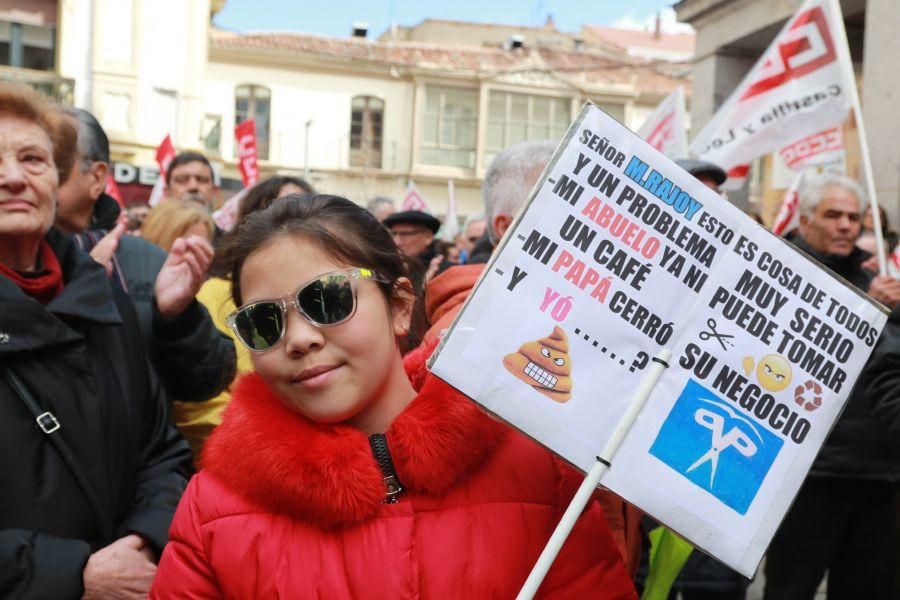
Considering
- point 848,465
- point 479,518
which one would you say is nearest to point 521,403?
point 479,518

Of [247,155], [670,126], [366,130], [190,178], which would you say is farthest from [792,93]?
[366,130]

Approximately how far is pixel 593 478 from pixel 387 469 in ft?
1.23

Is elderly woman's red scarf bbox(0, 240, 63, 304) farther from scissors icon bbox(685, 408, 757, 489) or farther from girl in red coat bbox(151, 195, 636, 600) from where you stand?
scissors icon bbox(685, 408, 757, 489)

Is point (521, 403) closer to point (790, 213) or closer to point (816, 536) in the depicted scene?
point (816, 536)

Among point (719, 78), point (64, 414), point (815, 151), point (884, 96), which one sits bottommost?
point (64, 414)

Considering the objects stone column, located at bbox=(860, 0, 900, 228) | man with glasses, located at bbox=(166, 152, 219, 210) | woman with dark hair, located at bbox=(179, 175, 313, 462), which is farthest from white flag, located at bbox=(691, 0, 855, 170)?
man with glasses, located at bbox=(166, 152, 219, 210)

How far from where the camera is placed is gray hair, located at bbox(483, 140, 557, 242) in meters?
3.17

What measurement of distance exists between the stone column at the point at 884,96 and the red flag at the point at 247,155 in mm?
6837

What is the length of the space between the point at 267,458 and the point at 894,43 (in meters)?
6.74

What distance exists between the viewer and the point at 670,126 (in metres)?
6.99

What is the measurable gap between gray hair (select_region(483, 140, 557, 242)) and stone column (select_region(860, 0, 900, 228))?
Answer: 188 inches

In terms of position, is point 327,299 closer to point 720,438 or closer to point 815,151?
point 720,438

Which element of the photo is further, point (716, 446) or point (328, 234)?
point (328, 234)

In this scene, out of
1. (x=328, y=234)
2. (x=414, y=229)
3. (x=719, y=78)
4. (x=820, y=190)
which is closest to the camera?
(x=328, y=234)
